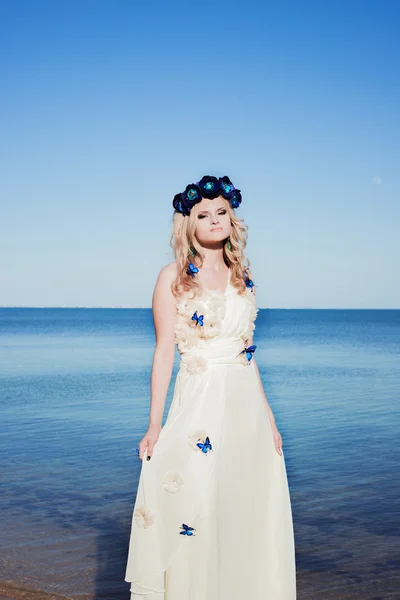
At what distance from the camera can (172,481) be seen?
345 centimetres

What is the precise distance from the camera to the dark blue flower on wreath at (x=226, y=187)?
12.6ft

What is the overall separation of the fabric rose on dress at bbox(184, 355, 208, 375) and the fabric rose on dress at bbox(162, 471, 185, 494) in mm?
493

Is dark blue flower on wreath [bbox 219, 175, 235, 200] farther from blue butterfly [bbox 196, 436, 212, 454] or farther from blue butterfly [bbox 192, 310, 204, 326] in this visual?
blue butterfly [bbox 196, 436, 212, 454]

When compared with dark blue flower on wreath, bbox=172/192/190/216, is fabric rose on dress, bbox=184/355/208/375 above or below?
below

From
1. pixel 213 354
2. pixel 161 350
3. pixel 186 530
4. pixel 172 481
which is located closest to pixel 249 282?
pixel 213 354

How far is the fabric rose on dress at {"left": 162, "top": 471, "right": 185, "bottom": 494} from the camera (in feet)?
11.2

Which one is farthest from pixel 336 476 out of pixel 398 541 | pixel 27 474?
pixel 27 474

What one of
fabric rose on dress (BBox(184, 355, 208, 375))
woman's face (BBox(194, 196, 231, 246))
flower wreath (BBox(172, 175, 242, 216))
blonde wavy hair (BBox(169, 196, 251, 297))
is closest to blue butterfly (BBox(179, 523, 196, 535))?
fabric rose on dress (BBox(184, 355, 208, 375))

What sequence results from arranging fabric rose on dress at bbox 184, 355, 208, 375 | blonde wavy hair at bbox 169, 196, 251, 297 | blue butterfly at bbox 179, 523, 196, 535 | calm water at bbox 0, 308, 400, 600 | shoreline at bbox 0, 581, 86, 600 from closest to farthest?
blue butterfly at bbox 179, 523, 196, 535
fabric rose on dress at bbox 184, 355, 208, 375
blonde wavy hair at bbox 169, 196, 251, 297
shoreline at bbox 0, 581, 86, 600
calm water at bbox 0, 308, 400, 600

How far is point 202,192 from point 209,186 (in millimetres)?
48

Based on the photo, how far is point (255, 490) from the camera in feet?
11.9

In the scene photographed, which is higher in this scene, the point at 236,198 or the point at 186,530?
the point at 236,198

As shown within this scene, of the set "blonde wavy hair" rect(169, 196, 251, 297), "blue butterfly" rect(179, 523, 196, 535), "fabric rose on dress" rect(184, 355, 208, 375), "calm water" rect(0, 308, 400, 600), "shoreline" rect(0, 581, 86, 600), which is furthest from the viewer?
"calm water" rect(0, 308, 400, 600)

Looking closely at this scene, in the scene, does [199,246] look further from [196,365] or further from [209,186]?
[196,365]
